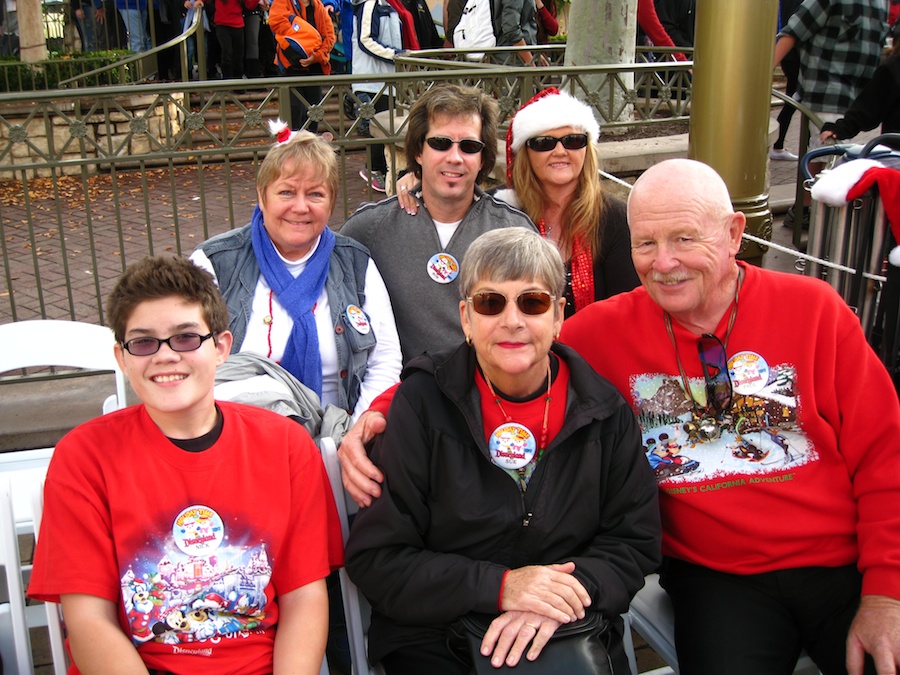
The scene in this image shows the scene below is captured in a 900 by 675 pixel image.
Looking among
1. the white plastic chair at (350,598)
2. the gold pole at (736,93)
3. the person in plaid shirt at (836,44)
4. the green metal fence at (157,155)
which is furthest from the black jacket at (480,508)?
the person in plaid shirt at (836,44)

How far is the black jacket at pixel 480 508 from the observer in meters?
2.22

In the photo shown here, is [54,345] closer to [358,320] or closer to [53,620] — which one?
[358,320]

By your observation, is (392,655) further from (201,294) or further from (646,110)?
(646,110)

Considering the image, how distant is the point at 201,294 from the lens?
7.31 ft

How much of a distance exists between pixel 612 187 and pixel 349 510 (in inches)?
164

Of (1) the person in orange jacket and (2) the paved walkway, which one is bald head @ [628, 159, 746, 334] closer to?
(2) the paved walkway

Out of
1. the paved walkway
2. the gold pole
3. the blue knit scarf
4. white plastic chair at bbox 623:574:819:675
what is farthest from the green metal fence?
white plastic chair at bbox 623:574:819:675

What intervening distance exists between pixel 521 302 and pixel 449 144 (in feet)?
4.28

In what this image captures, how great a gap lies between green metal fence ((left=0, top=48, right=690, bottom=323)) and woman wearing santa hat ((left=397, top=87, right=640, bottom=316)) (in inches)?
59.6

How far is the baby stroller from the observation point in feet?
11.3

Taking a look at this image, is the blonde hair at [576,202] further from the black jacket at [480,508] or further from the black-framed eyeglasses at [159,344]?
the black-framed eyeglasses at [159,344]

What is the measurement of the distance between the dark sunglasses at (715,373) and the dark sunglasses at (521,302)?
52 cm

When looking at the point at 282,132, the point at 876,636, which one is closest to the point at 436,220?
the point at 282,132

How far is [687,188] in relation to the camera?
254cm
